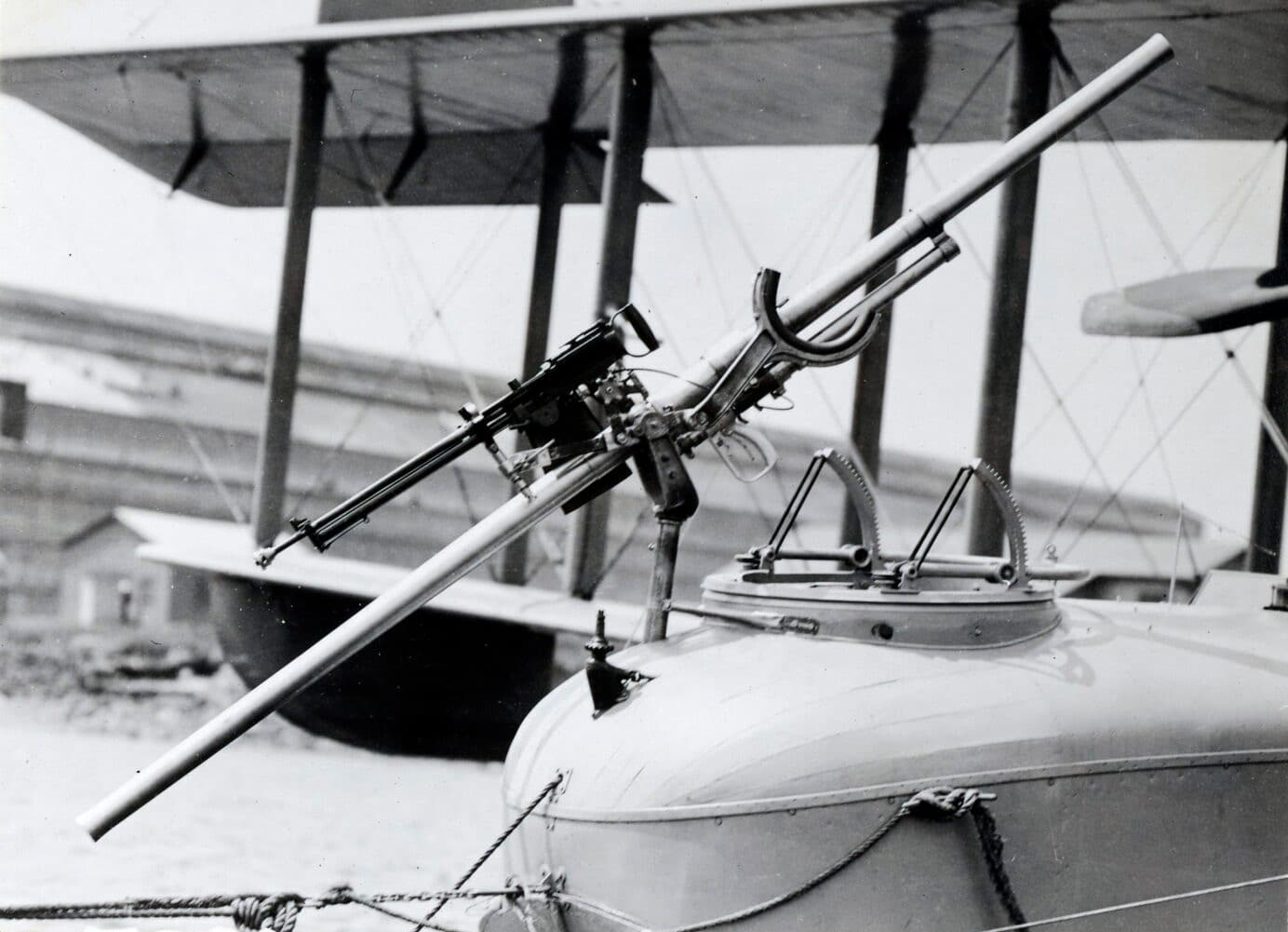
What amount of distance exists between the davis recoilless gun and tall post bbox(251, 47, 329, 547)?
743 cm

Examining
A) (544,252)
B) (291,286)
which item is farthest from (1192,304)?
(291,286)

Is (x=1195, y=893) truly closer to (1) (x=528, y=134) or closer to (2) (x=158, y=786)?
(2) (x=158, y=786)

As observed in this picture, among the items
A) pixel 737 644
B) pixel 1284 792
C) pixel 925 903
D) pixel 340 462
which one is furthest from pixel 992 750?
pixel 340 462

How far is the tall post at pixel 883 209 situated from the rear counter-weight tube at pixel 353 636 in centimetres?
581

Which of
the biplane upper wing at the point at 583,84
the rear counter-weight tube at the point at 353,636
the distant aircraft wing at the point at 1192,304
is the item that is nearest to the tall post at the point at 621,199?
the biplane upper wing at the point at 583,84

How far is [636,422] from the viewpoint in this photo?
12.1 ft

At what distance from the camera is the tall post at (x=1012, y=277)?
26.3 ft

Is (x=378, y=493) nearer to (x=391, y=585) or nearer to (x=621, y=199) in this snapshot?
(x=621, y=199)

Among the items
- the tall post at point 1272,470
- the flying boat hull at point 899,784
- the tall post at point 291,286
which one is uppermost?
the tall post at point 291,286

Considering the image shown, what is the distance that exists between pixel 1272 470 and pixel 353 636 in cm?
A: 794

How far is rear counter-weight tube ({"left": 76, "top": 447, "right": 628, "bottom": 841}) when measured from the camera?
3246mm

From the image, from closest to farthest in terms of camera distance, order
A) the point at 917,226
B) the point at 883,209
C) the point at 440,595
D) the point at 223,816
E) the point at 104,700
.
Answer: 1. the point at 917,226
2. the point at 440,595
3. the point at 223,816
4. the point at 883,209
5. the point at 104,700

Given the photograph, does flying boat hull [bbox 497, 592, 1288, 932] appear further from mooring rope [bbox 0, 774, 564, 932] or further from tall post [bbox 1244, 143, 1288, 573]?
tall post [bbox 1244, 143, 1288, 573]

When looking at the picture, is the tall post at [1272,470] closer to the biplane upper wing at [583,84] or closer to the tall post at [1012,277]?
the biplane upper wing at [583,84]
